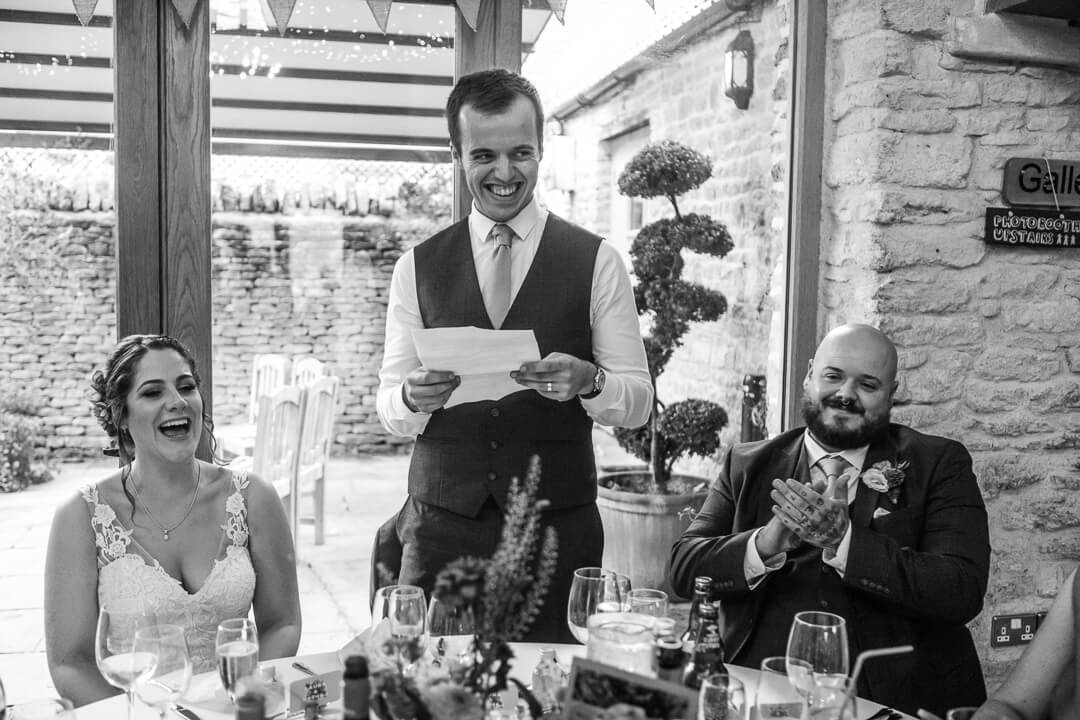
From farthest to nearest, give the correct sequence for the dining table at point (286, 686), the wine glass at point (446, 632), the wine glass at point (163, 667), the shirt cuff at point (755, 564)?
the shirt cuff at point (755, 564)
the wine glass at point (446, 632)
the dining table at point (286, 686)
the wine glass at point (163, 667)

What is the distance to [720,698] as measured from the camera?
1.37m

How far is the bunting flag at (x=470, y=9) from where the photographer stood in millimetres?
3006

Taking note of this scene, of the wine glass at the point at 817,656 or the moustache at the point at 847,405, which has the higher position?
the moustache at the point at 847,405

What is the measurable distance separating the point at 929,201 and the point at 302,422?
7.42 feet

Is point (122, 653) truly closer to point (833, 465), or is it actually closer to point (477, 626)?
point (477, 626)

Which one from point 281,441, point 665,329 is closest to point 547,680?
point 281,441

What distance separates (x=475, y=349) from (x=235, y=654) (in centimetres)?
84

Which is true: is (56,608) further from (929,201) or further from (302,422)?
(929,201)

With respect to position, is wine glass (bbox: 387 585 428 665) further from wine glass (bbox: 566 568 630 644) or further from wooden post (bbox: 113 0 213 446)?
wooden post (bbox: 113 0 213 446)

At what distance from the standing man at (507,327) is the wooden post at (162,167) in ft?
2.78

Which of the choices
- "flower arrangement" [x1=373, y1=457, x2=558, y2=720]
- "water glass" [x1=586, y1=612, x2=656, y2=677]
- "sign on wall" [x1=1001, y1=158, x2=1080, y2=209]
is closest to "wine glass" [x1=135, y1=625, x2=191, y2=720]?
"flower arrangement" [x1=373, y1=457, x2=558, y2=720]

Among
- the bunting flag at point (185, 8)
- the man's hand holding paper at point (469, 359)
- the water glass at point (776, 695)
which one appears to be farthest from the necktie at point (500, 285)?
the bunting flag at point (185, 8)

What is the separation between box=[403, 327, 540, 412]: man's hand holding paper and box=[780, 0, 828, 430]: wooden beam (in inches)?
56.9

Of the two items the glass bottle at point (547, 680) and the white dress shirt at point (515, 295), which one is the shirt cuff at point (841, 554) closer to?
the white dress shirt at point (515, 295)
